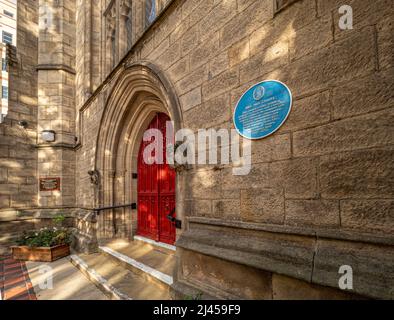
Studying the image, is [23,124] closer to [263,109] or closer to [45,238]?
[45,238]

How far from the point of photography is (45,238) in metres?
4.73

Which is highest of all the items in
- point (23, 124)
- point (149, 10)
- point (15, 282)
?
point (149, 10)

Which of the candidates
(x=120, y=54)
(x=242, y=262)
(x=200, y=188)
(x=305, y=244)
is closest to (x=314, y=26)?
(x=305, y=244)

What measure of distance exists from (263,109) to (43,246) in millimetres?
5234

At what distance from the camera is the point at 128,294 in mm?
2520

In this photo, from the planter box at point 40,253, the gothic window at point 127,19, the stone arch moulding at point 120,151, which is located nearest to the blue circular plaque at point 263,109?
Answer: the stone arch moulding at point 120,151

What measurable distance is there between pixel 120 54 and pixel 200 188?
13.4 ft

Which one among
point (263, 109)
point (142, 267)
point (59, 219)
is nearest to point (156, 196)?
point (142, 267)

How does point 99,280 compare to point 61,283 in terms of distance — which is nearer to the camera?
point 99,280

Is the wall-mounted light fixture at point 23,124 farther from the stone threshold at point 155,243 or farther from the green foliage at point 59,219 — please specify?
the stone threshold at point 155,243

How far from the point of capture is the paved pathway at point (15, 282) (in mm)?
2853

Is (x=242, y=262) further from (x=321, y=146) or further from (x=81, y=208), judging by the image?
(x=81, y=208)

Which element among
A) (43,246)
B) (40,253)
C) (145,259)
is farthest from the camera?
(43,246)

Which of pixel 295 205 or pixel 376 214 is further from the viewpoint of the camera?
pixel 295 205
